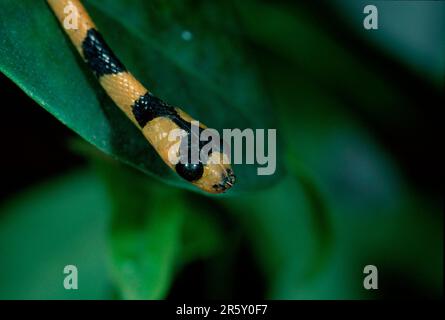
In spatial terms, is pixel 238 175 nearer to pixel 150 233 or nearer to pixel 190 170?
pixel 190 170

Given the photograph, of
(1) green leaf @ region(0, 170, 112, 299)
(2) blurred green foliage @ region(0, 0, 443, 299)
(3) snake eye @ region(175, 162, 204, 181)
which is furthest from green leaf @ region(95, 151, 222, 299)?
(1) green leaf @ region(0, 170, 112, 299)

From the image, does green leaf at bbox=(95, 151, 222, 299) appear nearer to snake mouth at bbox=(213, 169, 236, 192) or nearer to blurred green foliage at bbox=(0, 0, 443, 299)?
blurred green foliage at bbox=(0, 0, 443, 299)

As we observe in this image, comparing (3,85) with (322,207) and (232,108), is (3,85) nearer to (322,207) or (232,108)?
(232,108)

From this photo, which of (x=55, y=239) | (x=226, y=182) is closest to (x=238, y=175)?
(x=226, y=182)

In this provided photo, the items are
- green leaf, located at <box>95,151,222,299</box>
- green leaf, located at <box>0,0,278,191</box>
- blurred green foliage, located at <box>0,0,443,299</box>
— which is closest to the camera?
green leaf, located at <box>0,0,278,191</box>

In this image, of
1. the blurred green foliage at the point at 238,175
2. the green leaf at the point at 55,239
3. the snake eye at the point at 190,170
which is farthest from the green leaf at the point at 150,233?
the green leaf at the point at 55,239

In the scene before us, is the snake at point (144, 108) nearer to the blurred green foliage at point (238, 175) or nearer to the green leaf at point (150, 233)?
the blurred green foliage at point (238, 175)
